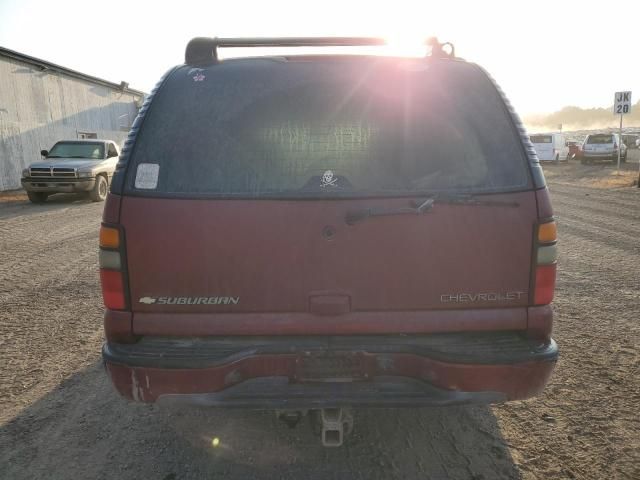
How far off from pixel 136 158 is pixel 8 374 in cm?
235

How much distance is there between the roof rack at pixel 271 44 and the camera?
240 cm

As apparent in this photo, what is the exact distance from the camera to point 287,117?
2.17 meters

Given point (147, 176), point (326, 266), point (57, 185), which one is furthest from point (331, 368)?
point (57, 185)

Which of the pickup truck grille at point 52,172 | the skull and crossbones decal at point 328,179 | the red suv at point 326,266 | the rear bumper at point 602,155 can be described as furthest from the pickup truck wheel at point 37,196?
the rear bumper at point 602,155

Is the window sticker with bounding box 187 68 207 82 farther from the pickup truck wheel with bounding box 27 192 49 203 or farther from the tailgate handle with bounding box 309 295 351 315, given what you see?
the pickup truck wheel with bounding box 27 192 49 203

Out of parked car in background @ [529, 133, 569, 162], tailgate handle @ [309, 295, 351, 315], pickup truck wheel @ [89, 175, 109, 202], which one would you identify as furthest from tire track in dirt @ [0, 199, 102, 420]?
parked car in background @ [529, 133, 569, 162]

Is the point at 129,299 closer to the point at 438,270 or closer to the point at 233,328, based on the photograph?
the point at 233,328

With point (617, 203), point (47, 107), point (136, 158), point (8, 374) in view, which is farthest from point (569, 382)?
point (47, 107)

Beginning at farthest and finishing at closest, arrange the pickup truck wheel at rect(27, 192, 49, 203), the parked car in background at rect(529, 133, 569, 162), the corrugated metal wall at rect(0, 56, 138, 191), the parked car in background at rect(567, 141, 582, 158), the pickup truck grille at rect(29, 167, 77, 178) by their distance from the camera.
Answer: the parked car in background at rect(567, 141, 582, 158) < the parked car in background at rect(529, 133, 569, 162) < the corrugated metal wall at rect(0, 56, 138, 191) < the pickup truck wheel at rect(27, 192, 49, 203) < the pickup truck grille at rect(29, 167, 77, 178)

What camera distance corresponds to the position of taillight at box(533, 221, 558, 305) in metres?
2.07

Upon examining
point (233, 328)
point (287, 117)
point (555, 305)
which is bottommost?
point (555, 305)

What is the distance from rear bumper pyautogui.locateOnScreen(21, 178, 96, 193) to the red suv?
12.6 meters

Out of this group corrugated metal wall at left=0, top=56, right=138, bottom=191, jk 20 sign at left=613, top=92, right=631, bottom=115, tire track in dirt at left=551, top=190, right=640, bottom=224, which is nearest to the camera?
tire track in dirt at left=551, top=190, right=640, bottom=224

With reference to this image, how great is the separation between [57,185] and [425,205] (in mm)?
13823
